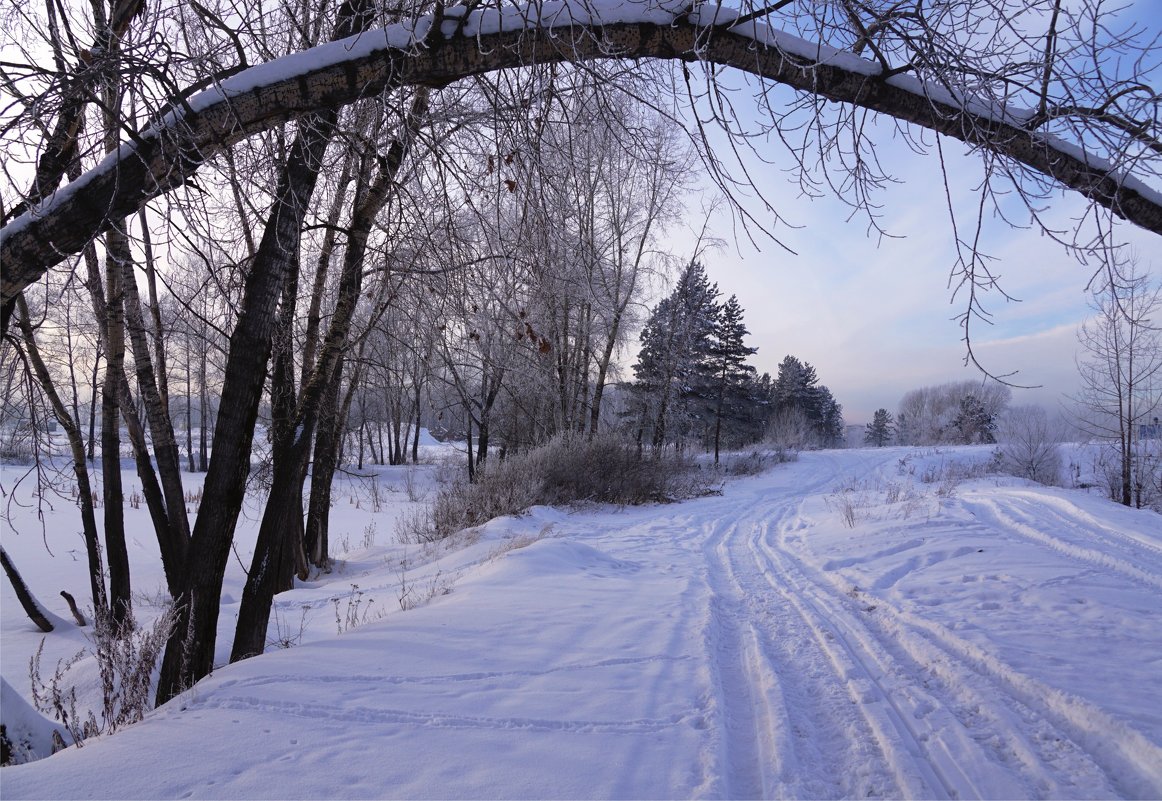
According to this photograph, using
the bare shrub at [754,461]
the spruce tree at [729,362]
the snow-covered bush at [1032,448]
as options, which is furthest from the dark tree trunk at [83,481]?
the spruce tree at [729,362]

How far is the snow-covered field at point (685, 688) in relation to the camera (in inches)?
89.7

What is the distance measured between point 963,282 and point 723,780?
2394 mm

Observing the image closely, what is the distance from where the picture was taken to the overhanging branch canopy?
89.0 inches

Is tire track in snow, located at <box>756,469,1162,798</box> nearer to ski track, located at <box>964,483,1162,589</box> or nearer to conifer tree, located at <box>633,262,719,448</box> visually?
ski track, located at <box>964,483,1162,589</box>

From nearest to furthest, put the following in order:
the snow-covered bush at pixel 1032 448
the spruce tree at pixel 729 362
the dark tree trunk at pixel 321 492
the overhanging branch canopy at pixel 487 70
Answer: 1. the overhanging branch canopy at pixel 487 70
2. the dark tree trunk at pixel 321 492
3. the snow-covered bush at pixel 1032 448
4. the spruce tree at pixel 729 362

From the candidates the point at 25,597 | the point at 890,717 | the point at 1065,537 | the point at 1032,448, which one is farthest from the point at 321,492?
the point at 1032,448

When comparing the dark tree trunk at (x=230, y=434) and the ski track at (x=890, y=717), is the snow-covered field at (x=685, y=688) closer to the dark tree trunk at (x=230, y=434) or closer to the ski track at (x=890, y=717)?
the ski track at (x=890, y=717)

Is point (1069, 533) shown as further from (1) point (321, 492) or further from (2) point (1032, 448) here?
(2) point (1032, 448)

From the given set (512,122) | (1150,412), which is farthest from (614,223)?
(1150,412)

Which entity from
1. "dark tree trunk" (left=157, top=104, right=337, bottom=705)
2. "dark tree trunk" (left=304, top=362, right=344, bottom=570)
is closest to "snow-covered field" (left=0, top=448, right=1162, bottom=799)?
"dark tree trunk" (left=157, top=104, right=337, bottom=705)

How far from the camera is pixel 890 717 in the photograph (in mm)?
2980

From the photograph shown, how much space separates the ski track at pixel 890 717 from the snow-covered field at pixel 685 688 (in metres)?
0.01

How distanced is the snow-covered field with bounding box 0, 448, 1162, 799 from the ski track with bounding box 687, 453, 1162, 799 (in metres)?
0.01

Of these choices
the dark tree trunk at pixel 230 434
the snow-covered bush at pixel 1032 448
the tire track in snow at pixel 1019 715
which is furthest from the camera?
the snow-covered bush at pixel 1032 448
